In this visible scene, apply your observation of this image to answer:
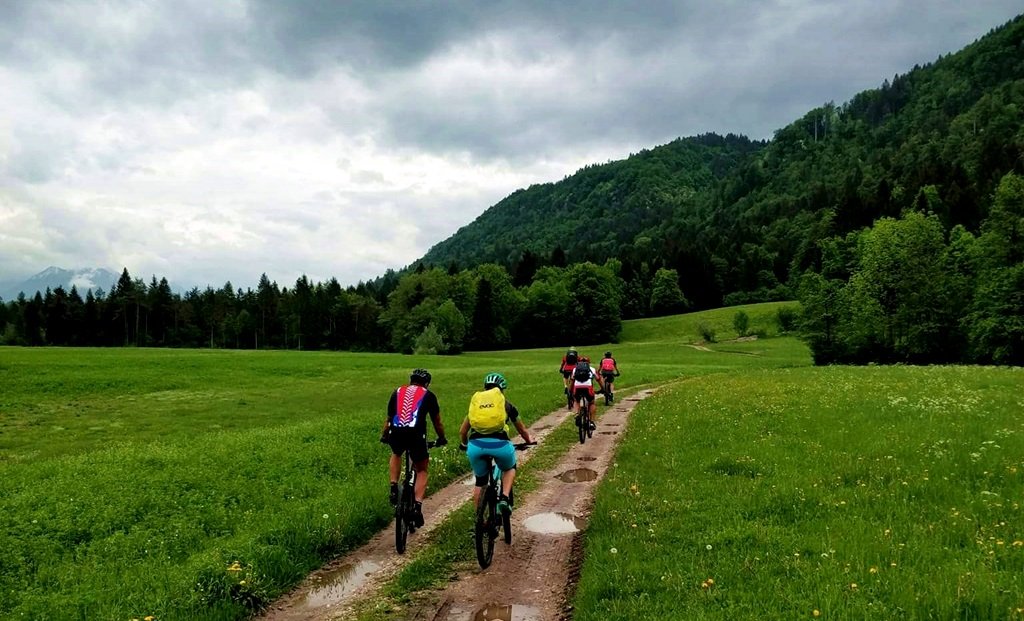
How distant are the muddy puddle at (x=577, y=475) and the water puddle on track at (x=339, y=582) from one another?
6.30 m

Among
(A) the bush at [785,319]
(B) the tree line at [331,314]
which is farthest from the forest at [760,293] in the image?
(A) the bush at [785,319]

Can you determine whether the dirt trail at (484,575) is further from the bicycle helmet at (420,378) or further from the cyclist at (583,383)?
the cyclist at (583,383)

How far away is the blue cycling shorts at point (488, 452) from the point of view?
9852 mm

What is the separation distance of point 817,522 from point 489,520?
5.45m

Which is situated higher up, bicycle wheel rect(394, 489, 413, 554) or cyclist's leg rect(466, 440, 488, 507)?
cyclist's leg rect(466, 440, 488, 507)

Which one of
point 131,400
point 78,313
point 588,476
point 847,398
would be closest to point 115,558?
point 588,476

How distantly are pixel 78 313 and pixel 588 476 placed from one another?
484 ft

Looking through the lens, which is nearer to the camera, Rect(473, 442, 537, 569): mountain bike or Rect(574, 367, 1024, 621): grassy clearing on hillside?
Rect(574, 367, 1024, 621): grassy clearing on hillside

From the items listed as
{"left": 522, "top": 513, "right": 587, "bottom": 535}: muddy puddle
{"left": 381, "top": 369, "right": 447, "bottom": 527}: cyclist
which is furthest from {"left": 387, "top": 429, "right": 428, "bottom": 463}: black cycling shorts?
→ {"left": 522, "top": 513, "right": 587, "bottom": 535}: muddy puddle

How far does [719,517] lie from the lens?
997 centimetres

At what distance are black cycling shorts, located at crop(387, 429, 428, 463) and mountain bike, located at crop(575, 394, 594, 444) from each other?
10094 mm

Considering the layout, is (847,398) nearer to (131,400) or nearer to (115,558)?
(115,558)

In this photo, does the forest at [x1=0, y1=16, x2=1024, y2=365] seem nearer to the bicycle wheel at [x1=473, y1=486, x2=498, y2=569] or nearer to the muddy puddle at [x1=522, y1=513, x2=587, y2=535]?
the muddy puddle at [x1=522, y1=513, x2=587, y2=535]

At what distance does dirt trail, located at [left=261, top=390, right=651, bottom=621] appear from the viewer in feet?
25.9
